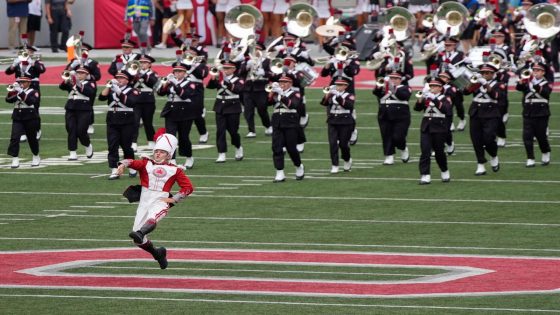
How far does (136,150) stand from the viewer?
29.1 m

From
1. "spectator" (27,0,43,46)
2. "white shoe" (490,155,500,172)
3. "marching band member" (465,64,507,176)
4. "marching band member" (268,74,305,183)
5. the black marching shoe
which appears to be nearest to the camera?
the black marching shoe

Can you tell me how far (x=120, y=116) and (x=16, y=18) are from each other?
1878 centimetres

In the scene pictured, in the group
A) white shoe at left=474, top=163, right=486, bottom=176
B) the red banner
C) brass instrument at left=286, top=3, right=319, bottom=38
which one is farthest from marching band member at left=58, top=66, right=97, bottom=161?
the red banner

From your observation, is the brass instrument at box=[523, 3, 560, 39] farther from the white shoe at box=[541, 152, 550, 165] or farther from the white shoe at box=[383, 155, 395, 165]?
the white shoe at box=[383, 155, 395, 165]

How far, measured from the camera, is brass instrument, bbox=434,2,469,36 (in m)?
32.7

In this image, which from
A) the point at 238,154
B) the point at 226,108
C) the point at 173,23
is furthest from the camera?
the point at 173,23

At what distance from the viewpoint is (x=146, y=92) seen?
2905 centimetres

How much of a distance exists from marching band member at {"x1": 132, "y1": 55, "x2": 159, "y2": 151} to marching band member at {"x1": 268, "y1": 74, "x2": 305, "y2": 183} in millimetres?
3436

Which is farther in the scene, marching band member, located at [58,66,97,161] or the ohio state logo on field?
marching band member, located at [58,66,97,161]

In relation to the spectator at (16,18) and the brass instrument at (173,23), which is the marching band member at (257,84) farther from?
the spectator at (16,18)

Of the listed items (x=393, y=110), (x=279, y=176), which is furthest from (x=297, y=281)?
A: (x=393, y=110)

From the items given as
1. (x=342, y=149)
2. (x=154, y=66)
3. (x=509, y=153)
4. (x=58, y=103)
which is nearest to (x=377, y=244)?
(x=342, y=149)

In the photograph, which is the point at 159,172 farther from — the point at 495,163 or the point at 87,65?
the point at 87,65

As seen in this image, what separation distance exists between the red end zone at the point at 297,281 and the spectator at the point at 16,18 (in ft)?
82.8
